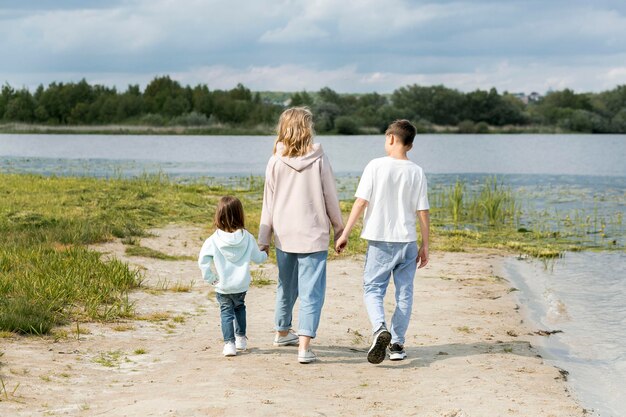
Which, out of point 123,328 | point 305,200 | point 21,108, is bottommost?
point 123,328

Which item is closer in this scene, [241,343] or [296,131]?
[296,131]

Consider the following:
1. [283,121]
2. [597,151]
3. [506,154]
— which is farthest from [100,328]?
[597,151]

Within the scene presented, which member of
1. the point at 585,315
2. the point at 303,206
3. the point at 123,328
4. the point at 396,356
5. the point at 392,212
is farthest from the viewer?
the point at 585,315

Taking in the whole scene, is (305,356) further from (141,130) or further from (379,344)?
(141,130)

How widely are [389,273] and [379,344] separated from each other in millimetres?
615

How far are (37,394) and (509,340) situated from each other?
173 inches

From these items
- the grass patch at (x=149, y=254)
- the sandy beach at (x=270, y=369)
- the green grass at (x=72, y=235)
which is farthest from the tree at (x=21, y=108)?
the sandy beach at (x=270, y=369)

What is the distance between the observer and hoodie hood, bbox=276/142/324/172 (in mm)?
6336

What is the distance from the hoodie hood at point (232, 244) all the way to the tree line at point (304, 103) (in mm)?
84508

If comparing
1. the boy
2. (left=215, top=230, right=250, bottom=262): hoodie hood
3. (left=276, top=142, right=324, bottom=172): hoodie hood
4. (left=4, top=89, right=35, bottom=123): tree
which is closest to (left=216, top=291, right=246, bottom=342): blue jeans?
(left=215, top=230, right=250, bottom=262): hoodie hood

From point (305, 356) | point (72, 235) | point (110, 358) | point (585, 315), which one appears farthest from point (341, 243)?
point (72, 235)

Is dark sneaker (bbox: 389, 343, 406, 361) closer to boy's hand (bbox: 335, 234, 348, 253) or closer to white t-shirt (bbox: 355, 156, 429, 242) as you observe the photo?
white t-shirt (bbox: 355, 156, 429, 242)

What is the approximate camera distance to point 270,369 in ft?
20.5

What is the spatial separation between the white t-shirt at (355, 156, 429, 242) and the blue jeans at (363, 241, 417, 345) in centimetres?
11
